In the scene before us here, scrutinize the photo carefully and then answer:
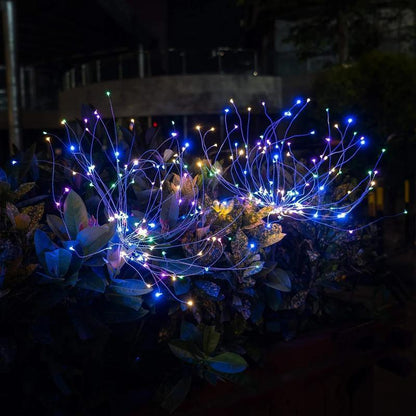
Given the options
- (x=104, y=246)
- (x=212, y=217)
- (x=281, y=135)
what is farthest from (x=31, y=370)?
(x=281, y=135)

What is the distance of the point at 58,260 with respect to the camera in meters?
1.91

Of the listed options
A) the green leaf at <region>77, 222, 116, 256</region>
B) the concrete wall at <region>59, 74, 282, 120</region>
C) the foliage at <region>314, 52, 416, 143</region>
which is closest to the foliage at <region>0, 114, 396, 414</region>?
the green leaf at <region>77, 222, 116, 256</region>

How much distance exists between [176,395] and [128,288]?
0.44 meters

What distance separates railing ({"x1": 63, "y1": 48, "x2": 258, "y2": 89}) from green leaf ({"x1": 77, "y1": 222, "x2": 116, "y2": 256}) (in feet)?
46.9

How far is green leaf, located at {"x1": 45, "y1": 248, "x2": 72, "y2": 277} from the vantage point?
1906 mm

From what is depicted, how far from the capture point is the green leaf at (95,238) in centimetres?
197

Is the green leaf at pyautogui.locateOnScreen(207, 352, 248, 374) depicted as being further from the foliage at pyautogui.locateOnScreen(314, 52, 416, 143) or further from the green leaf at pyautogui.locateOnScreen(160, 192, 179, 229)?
the foliage at pyautogui.locateOnScreen(314, 52, 416, 143)

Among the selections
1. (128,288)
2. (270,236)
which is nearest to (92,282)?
(128,288)

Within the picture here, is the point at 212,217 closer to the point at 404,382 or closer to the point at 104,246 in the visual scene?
the point at 104,246

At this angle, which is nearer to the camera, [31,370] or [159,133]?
[31,370]

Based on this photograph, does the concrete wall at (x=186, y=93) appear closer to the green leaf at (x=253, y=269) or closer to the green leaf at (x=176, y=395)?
the green leaf at (x=253, y=269)

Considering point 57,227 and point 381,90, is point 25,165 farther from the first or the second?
point 381,90

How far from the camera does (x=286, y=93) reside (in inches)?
647

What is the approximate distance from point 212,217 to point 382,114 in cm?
1032
